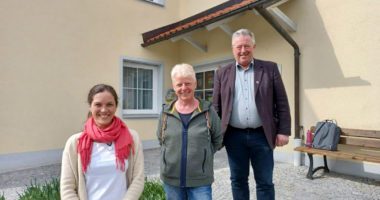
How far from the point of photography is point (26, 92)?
5.46 meters

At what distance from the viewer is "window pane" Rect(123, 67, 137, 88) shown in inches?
284

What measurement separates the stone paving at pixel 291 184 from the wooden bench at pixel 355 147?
30 cm

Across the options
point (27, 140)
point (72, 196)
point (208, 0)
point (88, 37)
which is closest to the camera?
point (72, 196)

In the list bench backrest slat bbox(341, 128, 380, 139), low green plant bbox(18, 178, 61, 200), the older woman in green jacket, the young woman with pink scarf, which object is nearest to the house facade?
bench backrest slat bbox(341, 128, 380, 139)

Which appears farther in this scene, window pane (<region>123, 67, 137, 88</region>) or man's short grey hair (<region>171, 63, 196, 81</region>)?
window pane (<region>123, 67, 137, 88</region>)

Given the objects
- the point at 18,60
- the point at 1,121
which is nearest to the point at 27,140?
the point at 1,121

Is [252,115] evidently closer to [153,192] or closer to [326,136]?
[153,192]

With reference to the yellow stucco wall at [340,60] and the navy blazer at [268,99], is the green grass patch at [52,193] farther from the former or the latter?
the yellow stucco wall at [340,60]

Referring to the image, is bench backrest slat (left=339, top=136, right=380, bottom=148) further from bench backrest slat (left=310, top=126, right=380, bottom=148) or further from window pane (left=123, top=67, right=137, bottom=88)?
window pane (left=123, top=67, right=137, bottom=88)

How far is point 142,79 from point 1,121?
128 inches

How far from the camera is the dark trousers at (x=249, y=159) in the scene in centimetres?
253

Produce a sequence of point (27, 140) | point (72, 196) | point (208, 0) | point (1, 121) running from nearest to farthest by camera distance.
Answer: point (72, 196) < point (1, 121) < point (27, 140) < point (208, 0)

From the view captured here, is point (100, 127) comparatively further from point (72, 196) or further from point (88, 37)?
point (88, 37)

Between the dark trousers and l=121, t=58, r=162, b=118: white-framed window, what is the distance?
4699 millimetres
